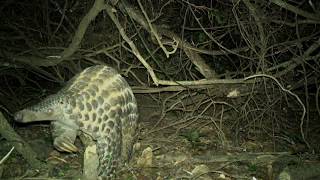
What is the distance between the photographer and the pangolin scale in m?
4.22

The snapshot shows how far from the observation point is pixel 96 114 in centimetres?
449

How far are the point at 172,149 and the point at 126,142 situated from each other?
34.2 inches

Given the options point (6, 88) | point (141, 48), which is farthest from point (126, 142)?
point (6, 88)

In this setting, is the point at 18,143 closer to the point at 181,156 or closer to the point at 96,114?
the point at 96,114

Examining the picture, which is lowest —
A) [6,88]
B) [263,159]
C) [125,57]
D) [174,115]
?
[263,159]

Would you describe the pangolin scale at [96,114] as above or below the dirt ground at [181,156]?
above

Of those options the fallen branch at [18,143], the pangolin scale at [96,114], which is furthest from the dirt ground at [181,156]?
the pangolin scale at [96,114]

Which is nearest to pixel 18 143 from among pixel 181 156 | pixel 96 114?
pixel 96 114

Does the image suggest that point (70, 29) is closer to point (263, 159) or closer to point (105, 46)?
point (105, 46)

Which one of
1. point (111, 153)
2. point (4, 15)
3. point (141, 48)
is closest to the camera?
point (111, 153)

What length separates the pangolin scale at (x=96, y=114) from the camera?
4219 mm

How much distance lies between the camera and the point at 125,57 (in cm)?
679

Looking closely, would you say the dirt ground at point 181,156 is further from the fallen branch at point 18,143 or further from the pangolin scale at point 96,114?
the pangolin scale at point 96,114

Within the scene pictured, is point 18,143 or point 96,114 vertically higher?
point 96,114
